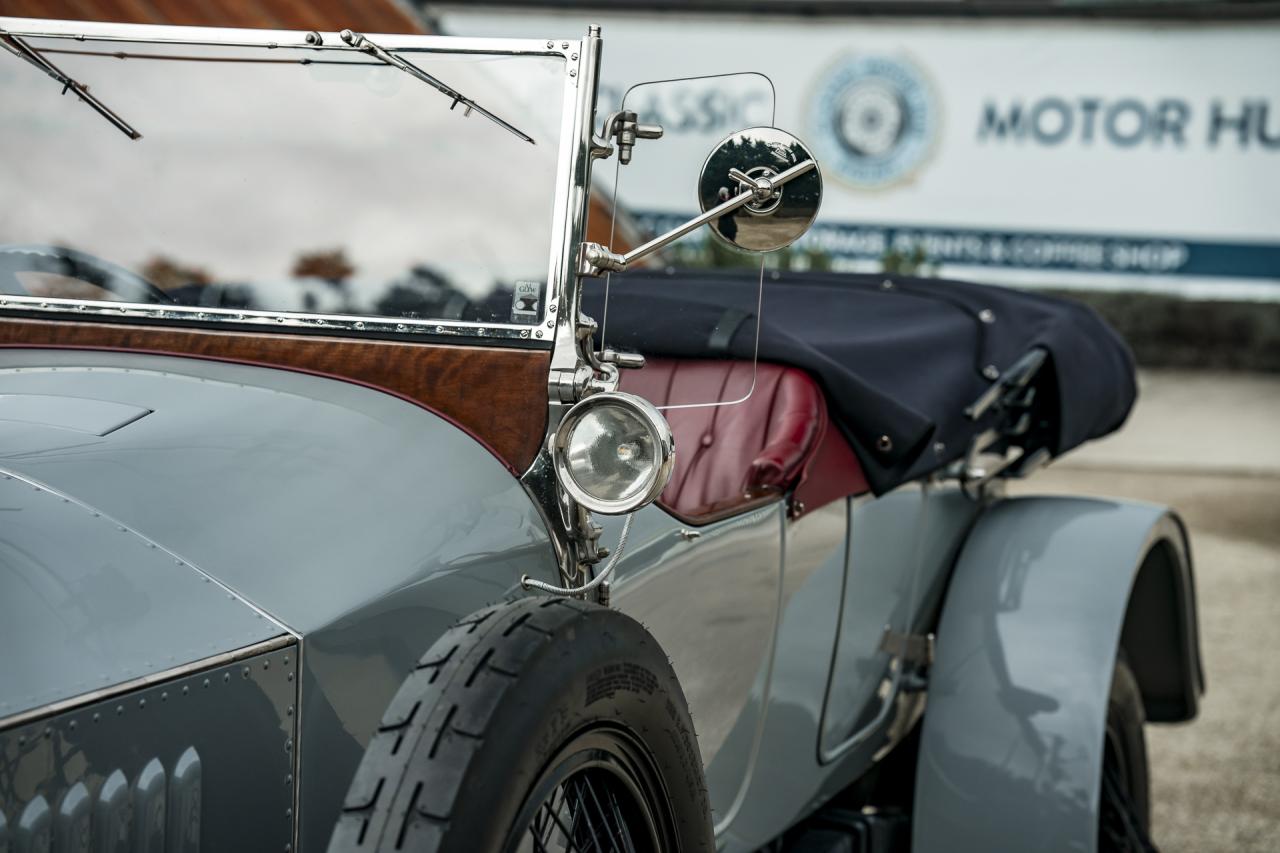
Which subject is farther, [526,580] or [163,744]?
[526,580]

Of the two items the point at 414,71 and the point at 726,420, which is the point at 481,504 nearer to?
the point at 414,71

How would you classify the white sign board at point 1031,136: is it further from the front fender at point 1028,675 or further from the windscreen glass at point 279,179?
the windscreen glass at point 279,179

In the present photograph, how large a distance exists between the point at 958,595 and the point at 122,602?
189 cm

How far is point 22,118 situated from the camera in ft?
7.24

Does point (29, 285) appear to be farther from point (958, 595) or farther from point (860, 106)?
point (860, 106)

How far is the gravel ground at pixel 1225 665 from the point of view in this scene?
13.3 feet

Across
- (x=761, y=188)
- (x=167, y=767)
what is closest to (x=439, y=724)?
(x=167, y=767)

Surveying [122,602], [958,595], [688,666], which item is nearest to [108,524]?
[122,602]

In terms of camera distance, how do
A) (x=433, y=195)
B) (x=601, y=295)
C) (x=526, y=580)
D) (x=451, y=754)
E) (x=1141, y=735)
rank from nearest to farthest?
(x=451, y=754) < (x=526, y=580) < (x=433, y=195) < (x=601, y=295) < (x=1141, y=735)

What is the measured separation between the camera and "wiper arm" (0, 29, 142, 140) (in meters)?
2.17

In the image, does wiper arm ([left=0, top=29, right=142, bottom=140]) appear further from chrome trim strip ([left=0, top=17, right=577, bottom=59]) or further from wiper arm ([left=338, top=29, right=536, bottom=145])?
wiper arm ([left=338, top=29, right=536, bottom=145])

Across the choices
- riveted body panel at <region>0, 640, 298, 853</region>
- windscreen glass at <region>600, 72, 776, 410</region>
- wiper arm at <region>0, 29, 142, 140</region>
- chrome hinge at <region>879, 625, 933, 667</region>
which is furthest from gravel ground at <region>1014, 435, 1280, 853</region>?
wiper arm at <region>0, 29, 142, 140</region>

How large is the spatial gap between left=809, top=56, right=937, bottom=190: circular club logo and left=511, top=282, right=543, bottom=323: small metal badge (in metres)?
8.89

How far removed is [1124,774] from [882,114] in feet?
26.5
